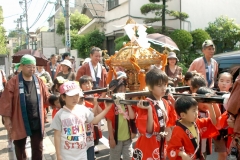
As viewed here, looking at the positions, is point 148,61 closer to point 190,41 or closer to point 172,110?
point 172,110

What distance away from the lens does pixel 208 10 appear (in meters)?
13.7

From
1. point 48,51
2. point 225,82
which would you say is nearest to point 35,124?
point 225,82

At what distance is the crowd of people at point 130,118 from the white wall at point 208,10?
1076cm

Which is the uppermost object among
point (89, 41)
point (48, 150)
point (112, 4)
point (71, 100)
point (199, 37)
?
point (112, 4)

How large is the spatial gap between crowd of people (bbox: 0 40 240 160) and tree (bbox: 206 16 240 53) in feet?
28.4

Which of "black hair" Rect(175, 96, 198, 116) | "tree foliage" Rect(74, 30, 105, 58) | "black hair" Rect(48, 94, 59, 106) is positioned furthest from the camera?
"tree foliage" Rect(74, 30, 105, 58)

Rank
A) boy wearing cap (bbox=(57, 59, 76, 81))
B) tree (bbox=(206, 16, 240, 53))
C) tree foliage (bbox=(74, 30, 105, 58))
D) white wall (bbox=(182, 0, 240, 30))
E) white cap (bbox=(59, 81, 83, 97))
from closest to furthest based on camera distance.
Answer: white cap (bbox=(59, 81, 83, 97))
boy wearing cap (bbox=(57, 59, 76, 81))
tree (bbox=(206, 16, 240, 53))
white wall (bbox=(182, 0, 240, 30))
tree foliage (bbox=(74, 30, 105, 58))

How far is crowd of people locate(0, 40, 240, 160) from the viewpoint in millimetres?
2512

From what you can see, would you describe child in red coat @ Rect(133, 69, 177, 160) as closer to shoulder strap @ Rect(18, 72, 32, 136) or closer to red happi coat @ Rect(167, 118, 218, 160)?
red happi coat @ Rect(167, 118, 218, 160)

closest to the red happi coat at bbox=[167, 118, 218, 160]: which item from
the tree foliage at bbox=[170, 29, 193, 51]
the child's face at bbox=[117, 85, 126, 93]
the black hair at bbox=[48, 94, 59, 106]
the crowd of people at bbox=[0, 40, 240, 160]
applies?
the crowd of people at bbox=[0, 40, 240, 160]

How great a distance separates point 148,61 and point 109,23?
47.4ft

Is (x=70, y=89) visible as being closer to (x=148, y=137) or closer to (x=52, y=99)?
(x=148, y=137)

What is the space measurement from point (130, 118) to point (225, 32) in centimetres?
998

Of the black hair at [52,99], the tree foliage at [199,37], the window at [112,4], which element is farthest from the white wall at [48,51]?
the black hair at [52,99]
